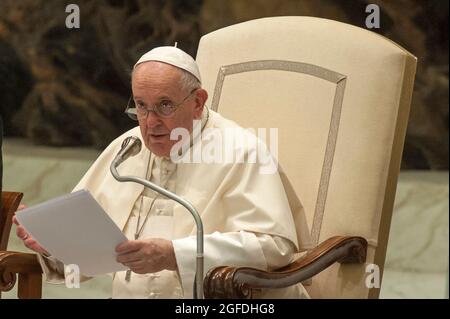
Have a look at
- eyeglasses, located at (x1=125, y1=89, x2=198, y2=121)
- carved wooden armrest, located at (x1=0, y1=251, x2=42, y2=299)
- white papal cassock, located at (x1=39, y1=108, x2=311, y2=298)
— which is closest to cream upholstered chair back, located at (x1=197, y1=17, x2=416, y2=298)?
white papal cassock, located at (x1=39, y1=108, x2=311, y2=298)

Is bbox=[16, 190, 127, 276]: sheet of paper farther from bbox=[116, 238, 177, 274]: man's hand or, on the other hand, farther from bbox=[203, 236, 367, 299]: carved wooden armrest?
A: bbox=[203, 236, 367, 299]: carved wooden armrest

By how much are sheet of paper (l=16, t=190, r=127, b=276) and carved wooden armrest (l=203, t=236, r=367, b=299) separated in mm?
336

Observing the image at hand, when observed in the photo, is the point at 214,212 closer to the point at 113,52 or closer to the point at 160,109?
the point at 160,109

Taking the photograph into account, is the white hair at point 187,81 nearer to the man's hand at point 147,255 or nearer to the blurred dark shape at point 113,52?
the man's hand at point 147,255

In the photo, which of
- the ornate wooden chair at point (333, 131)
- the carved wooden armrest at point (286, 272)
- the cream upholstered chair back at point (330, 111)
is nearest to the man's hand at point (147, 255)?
the carved wooden armrest at point (286, 272)

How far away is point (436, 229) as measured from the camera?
7.71 m

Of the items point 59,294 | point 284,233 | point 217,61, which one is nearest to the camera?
point 284,233

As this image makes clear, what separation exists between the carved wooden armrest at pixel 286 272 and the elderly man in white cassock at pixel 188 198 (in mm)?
80

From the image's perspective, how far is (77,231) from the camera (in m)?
3.98

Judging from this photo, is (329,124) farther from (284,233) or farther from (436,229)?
(436,229)

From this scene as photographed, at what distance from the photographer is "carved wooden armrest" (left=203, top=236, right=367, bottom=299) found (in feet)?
13.2

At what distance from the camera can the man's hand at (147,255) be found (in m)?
4.04
